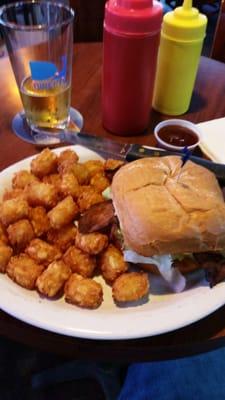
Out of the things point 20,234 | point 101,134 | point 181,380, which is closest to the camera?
point 20,234

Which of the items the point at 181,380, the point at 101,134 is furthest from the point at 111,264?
the point at 101,134

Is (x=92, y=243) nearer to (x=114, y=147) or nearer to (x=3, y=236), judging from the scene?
(x=3, y=236)

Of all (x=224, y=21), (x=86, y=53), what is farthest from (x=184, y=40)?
(x=224, y=21)

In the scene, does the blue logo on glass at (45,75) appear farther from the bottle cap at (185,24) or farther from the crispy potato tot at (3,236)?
the crispy potato tot at (3,236)

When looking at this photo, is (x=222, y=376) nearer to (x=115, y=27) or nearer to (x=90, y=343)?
(x=90, y=343)

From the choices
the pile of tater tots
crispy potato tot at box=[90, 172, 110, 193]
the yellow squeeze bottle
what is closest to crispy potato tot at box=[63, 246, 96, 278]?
the pile of tater tots

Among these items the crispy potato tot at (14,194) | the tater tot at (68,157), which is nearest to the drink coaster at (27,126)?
the tater tot at (68,157)

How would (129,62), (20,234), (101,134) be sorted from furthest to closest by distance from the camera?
(101,134) → (129,62) → (20,234)
